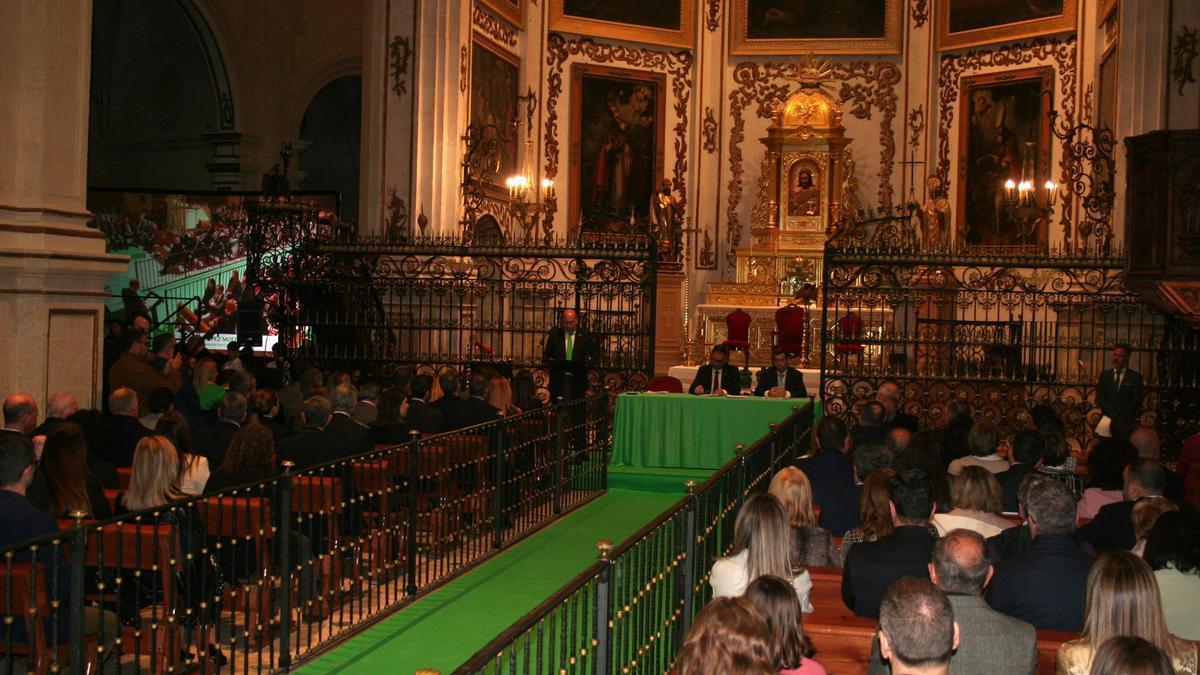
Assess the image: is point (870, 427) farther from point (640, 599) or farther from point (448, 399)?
point (640, 599)

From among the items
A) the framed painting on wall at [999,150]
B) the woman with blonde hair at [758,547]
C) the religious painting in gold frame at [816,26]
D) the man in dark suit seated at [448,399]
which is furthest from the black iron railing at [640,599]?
the religious painting in gold frame at [816,26]

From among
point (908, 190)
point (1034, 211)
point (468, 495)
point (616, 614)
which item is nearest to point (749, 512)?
point (616, 614)

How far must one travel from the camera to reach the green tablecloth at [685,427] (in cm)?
1357

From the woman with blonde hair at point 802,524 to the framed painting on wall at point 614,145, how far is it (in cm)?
1812

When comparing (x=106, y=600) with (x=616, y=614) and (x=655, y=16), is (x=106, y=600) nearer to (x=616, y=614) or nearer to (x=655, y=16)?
(x=616, y=614)

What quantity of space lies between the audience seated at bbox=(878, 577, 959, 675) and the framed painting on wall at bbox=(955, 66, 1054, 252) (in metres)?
19.8

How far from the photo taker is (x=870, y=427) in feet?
35.4

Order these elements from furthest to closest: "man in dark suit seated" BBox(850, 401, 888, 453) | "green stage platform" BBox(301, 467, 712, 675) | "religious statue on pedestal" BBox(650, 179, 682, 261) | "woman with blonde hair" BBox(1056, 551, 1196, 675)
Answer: "religious statue on pedestal" BBox(650, 179, 682, 261), "man in dark suit seated" BBox(850, 401, 888, 453), "green stage platform" BBox(301, 467, 712, 675), "woman with blonde hair" BBox(1056, 551, 1196, 675)

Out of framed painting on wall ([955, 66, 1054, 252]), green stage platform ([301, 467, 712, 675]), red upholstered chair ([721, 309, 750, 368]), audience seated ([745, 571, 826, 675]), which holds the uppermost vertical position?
framed painting on wall ([955, 66, 1054, 252])

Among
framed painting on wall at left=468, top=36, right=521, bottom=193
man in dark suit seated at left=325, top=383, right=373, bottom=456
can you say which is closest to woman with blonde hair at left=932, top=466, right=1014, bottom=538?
man in dark suit seated at left=325, top=383, right=373, bottom=456

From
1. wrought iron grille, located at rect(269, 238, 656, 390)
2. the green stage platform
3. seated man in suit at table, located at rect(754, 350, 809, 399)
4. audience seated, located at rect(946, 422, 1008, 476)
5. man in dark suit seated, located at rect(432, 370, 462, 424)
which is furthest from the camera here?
wrought iron grille, located at rect(269, 238, 656, 390)

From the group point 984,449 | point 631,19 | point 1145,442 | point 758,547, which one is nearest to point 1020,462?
point 984,449

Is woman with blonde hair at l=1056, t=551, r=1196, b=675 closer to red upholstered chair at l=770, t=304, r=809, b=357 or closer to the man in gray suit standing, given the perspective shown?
the man in gray suit standing

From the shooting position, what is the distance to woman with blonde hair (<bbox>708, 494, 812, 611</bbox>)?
5.17 m
